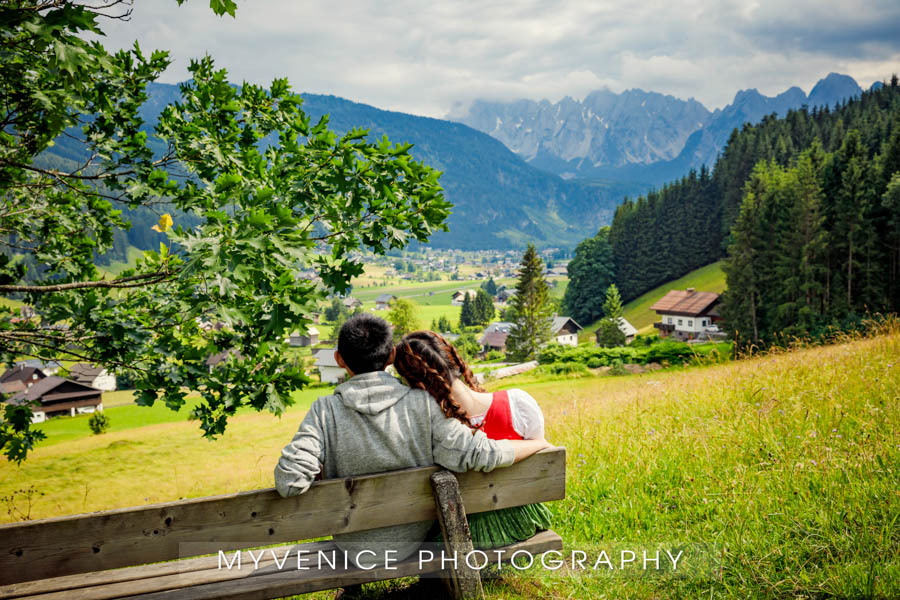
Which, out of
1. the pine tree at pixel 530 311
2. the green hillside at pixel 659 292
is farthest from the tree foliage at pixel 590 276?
the pine tree at pixel 530 311

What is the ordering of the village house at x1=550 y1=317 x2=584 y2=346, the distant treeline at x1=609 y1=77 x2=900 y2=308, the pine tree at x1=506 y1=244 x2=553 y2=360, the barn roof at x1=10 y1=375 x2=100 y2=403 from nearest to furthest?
1. the barn roof at x1=10 y1=375 x2=100 y2=403
2. the pine tree at x1=506 y1=244 x2=553 y2=360
3. the distant treeline at x1=609 y1=77 x2=900 y2=308
4. the village house at x1=550 y1=317 x2=584 y2=346

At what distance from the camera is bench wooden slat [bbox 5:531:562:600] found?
271cm

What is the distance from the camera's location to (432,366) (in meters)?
3.33

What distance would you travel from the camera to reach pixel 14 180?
548 cm

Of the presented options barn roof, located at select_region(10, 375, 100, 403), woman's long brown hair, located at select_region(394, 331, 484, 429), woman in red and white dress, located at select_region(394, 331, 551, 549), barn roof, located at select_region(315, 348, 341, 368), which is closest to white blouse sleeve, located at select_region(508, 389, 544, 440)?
woman in red and white dress, located at select_region(394, 331, 551, 549)

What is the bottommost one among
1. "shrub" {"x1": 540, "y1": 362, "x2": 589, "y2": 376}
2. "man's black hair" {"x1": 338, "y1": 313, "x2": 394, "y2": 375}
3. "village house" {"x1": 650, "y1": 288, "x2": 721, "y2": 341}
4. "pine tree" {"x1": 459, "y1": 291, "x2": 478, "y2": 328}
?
"pine tree" {"x1": 459, "y1": 291, "x2": 478, "y2": 328}

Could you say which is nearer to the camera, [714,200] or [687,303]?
[687,303]

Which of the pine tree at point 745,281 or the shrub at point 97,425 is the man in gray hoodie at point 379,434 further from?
the pine tree at point 745,281

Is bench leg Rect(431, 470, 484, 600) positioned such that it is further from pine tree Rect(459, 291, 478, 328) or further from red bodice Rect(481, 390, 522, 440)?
pine tree Rect(459, 291, 478, 328)

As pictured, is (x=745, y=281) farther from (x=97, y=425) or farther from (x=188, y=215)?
(x=97, y=425)

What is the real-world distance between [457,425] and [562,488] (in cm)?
80

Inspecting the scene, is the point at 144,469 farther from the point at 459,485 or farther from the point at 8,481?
the point at 459,485

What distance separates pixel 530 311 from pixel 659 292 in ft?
126

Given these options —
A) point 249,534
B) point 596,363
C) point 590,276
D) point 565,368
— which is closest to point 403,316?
point 565,368
